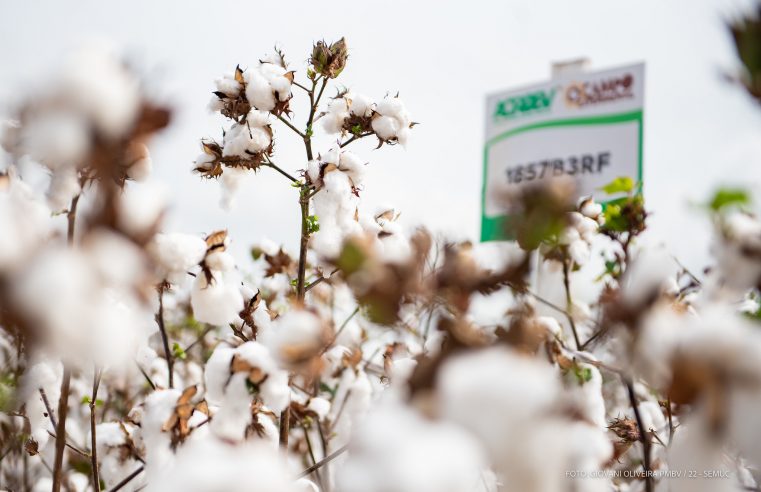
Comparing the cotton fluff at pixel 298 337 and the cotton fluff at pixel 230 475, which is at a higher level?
the cotton fluff at pixel 298 337

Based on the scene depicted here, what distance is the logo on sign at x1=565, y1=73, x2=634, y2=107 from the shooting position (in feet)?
21.1

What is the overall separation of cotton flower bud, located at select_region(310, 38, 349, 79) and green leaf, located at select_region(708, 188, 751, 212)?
1257 mm

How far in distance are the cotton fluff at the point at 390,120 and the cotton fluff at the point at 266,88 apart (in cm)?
23

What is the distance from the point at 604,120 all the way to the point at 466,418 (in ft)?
21.3

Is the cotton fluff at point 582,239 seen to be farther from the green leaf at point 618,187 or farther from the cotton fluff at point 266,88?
the cotton fluff at point 266,88

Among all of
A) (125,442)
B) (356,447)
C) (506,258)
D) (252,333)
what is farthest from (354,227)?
(356,447)

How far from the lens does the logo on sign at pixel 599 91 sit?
642 centimetres

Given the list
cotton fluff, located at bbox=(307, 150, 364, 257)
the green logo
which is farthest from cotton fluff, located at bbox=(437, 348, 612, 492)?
the green logo

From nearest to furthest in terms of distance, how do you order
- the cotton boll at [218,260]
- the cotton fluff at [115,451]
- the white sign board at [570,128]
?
the cotton boll at [218,260], the cotton fluff at [115,451], the white sign board at [570,128]

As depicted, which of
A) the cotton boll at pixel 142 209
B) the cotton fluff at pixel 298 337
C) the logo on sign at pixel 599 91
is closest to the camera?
the cotton boll at pixel 142 209

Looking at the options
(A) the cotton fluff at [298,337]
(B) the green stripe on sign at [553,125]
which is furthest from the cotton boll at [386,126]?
(B) the green stripe on sign at [553,125]

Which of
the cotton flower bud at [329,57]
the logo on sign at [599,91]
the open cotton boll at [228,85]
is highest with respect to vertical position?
the logo on sign at [599,91]

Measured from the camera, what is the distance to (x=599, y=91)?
6.63 m

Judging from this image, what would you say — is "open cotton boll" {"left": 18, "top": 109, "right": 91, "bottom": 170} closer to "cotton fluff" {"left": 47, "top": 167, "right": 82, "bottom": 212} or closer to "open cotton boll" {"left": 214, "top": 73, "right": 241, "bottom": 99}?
"cotton fluff" {"left": 47, "top": 167, "right": 82, "bottom": 212}
